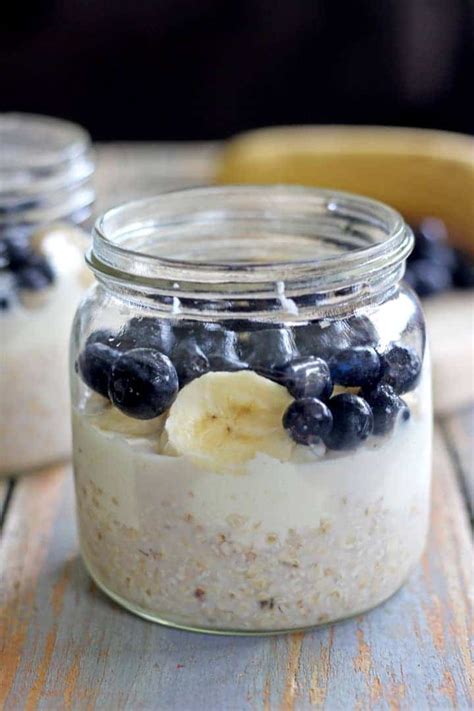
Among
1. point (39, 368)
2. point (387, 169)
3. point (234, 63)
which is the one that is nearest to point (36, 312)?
point (39, 368)

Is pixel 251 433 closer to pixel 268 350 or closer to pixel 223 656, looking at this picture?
pixel 268 350

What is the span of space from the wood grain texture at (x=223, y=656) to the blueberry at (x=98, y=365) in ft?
0.61

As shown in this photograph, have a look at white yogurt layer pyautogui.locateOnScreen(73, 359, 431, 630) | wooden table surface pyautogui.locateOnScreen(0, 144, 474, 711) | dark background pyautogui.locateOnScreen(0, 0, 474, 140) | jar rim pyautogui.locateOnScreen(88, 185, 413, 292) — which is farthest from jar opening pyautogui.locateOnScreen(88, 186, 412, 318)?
dark background pyautogui.locateOnScreen(0, 0, 474, 140)

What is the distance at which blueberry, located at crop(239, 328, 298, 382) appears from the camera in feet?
2.42

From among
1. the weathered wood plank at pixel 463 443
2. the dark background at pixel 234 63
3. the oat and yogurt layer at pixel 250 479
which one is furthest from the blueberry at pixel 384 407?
the dark background at pixel 234 63

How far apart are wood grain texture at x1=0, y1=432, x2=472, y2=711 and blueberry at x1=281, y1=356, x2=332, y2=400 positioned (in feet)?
0.65

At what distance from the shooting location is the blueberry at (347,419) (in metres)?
0.74

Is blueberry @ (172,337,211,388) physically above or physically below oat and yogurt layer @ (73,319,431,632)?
above

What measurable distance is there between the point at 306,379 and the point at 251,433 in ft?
0.18

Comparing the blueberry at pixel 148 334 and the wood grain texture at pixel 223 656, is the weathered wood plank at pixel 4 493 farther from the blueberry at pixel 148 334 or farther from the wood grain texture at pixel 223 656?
the blueberry at pixel 148 334

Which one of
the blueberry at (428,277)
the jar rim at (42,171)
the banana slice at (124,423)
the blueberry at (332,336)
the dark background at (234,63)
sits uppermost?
the blueberry at (332,336)

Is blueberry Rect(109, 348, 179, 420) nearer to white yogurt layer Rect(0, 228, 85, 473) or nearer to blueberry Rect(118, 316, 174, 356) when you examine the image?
blueberry Rect(118, 316, 174, 356)

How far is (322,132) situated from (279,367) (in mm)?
1129

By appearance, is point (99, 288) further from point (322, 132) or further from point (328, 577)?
point (322, 132)
